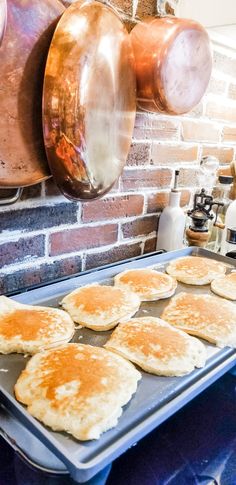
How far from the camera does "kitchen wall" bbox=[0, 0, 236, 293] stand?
969mm

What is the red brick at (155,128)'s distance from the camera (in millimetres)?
1204

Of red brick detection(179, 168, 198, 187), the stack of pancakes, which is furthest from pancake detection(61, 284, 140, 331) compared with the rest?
red brick detection(179, 168, 198, 187)

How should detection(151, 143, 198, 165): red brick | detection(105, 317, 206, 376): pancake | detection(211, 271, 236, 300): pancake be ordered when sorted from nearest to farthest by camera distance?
detection(105, 317, 206, 376): pancake → detection(211, 271, 236, 300): pancake → detection(151, 143, 198, 165): red brick

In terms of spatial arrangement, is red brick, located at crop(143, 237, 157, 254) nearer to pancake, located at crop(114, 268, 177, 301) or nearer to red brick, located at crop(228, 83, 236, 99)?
pancake, located at crop(114, 268, 177, 301)

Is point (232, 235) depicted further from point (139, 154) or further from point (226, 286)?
point (139, 154)

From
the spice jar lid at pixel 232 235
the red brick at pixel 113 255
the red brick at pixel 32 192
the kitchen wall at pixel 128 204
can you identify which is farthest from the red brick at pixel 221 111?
the red brick at pixel 32 192

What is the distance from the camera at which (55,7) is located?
0.83 meters

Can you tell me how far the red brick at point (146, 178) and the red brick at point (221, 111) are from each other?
340 mm

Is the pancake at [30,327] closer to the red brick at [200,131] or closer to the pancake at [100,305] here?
the pancake at [100,305]

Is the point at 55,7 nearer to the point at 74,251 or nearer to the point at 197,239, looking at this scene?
the point at 74,251

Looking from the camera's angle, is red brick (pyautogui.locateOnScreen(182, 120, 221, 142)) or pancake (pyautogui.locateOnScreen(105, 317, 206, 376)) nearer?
pancake (pyautogui.locateOnScreen(105, 317, 206, 376))

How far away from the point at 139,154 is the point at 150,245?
0.33 m

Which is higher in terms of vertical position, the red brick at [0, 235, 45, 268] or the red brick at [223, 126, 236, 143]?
the red brick at [223, 126, 236, 143]

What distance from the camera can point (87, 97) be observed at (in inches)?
33.4
